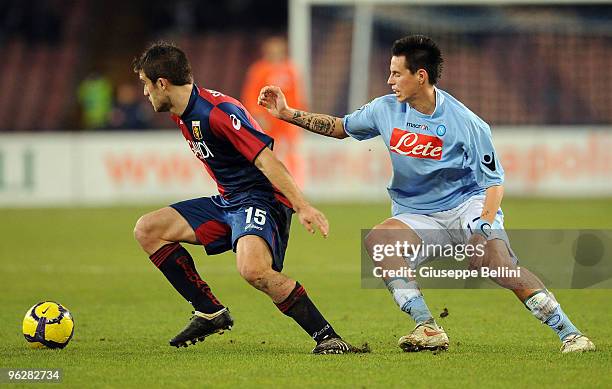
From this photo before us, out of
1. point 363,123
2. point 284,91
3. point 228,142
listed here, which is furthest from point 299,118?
point 284,91

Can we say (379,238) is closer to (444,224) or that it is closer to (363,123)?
(444,224)

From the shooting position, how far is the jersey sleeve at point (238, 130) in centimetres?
664

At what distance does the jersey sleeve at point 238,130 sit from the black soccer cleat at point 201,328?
1.07 metres

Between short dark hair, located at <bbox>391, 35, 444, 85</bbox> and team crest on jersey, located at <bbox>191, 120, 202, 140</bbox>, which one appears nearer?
team crest on jersey, located at <bbox>191, 120, 202, 140</bbox>

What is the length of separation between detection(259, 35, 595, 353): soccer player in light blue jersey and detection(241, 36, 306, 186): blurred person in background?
31.8 ft

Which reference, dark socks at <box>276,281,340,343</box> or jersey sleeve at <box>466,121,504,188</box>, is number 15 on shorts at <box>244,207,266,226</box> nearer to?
dark socks at <box>276,281,340,343</box>

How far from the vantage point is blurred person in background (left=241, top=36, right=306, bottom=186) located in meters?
17.2

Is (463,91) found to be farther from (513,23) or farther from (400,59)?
(400,59)

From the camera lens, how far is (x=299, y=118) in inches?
288

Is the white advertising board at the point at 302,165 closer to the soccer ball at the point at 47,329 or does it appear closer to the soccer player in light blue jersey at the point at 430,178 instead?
the soccer player in light blue jersey at the point at 430,178

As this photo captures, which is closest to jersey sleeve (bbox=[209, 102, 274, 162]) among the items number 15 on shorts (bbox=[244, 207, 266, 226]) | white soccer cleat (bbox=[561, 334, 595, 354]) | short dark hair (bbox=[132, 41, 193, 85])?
short dark hair (bbox=[132, 41, 193, 85])

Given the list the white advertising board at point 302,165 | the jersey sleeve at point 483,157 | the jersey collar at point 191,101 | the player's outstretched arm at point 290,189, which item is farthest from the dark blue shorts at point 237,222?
the white advertising board at point 302,165

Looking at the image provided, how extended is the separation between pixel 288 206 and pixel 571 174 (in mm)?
12460

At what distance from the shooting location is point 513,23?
66.7 feet
